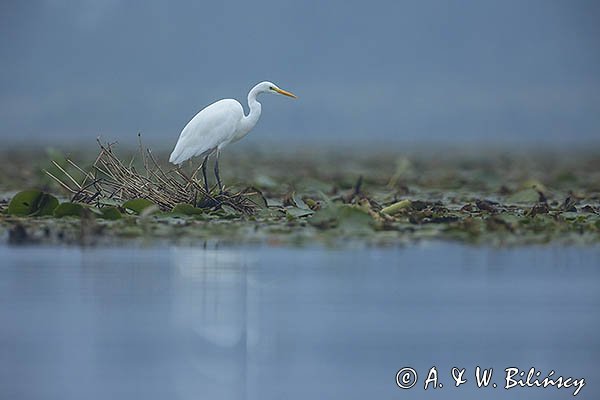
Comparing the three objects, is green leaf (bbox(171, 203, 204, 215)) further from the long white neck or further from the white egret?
the long white neck

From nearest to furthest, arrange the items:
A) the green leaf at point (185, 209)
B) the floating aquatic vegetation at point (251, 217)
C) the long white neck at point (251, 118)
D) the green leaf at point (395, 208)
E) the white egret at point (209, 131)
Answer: the floating aquatic vegetation at point (251, 217) < the green leaf at point (185, 209) < the green leaf at point (395, 208) < the white egret at point (209, 131) < the long white neck at point (251, 118)

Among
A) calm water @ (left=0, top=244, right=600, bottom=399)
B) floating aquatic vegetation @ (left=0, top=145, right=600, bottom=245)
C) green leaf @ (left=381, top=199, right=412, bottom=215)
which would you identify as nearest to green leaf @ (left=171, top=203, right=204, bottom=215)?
floating aquatic vegetation @ (left=0, top=145, right=600, bottom=245)

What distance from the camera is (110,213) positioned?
1316cm

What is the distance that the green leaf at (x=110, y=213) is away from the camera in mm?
13133

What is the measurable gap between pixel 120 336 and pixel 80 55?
91822 mm

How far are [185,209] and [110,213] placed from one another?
744 millimetres

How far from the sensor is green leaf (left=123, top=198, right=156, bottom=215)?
13.5 m

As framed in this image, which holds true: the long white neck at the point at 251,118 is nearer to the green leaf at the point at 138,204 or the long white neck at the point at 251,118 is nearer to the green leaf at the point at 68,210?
the green leaf at the point at 138,204

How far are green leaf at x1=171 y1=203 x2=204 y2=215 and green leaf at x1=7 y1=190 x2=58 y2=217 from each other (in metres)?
1.16

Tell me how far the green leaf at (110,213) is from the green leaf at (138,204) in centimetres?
30

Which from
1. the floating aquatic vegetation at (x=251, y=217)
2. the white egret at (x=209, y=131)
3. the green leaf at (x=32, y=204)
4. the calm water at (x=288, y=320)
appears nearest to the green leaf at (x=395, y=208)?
the floating aquatic vegetation at (x=251, y=217)

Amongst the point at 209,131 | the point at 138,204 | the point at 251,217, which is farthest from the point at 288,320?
the point at 209,131

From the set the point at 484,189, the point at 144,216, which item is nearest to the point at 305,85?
the point at 484,189

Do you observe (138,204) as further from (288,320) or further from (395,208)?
(288,320)
